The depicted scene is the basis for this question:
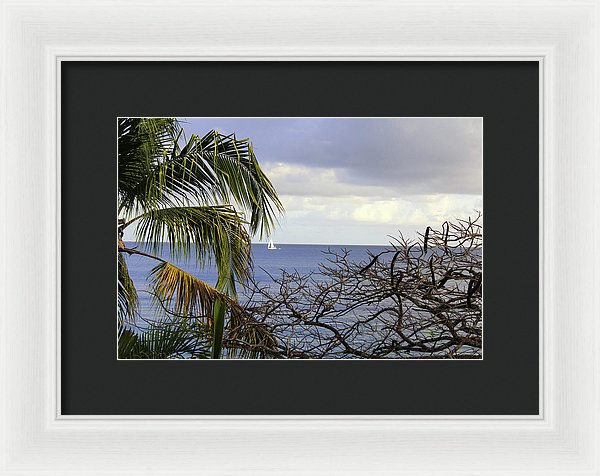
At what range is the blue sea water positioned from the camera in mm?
2086

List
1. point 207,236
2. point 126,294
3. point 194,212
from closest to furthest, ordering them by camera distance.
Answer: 1. point 126,294
2. point 194,212
3. point 207,236

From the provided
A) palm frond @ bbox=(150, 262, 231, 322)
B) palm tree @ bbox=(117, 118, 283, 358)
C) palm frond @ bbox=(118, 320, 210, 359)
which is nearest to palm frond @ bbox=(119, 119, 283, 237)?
palm tree @ bbox=(117, 118, 283, 358)

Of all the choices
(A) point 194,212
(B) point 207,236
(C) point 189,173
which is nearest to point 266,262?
(B) point 207,236

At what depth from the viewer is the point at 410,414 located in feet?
5.14

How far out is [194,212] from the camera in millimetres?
2150

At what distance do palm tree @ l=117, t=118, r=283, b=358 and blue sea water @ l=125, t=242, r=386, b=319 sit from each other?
28 millimetres
